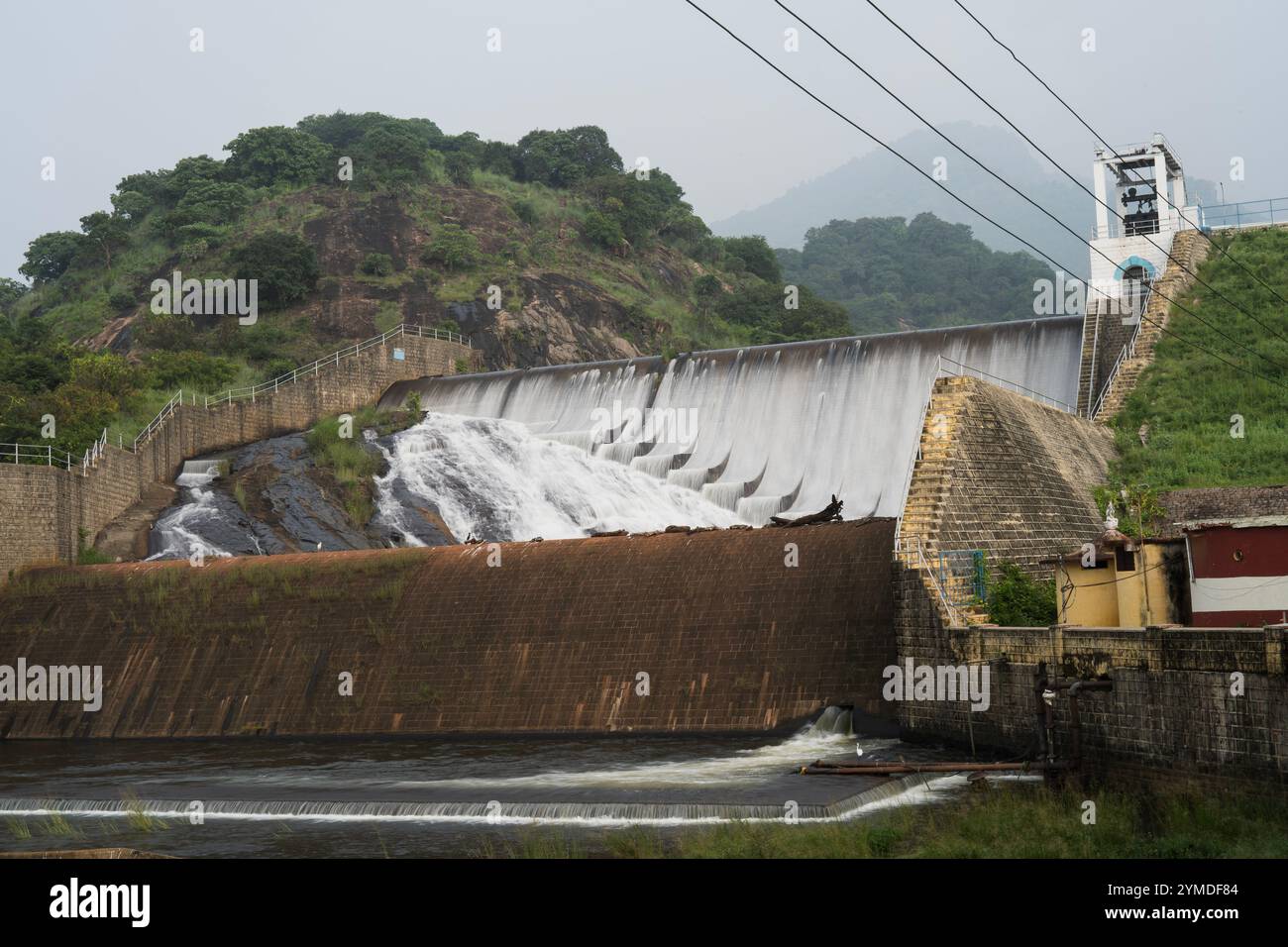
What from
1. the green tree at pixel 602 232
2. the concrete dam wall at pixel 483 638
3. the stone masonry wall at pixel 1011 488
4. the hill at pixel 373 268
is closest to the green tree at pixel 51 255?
the hill at pixel 373 268

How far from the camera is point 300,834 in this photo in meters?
16.6

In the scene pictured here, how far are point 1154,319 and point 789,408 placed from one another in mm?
11782

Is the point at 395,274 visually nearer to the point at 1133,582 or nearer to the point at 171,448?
the point at 171,448

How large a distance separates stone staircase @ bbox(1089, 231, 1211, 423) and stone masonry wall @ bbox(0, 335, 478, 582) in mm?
27822

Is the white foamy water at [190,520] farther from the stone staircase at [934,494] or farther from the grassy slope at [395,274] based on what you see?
the stone staircase at [934,494]

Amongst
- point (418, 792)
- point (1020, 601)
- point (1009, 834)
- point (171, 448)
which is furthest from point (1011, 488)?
point (171, 448)

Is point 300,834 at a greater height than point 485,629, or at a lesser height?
lesser

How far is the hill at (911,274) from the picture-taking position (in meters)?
128

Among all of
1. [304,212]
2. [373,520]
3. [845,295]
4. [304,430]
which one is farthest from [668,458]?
[845,295]

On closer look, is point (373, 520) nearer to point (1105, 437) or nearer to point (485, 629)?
point (485, 629)

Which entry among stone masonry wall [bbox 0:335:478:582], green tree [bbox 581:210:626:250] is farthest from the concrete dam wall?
green tree [bbox 581:210:626:250]

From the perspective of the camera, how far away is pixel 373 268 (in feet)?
233

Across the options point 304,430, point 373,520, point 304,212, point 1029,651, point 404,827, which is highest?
point 304,212
